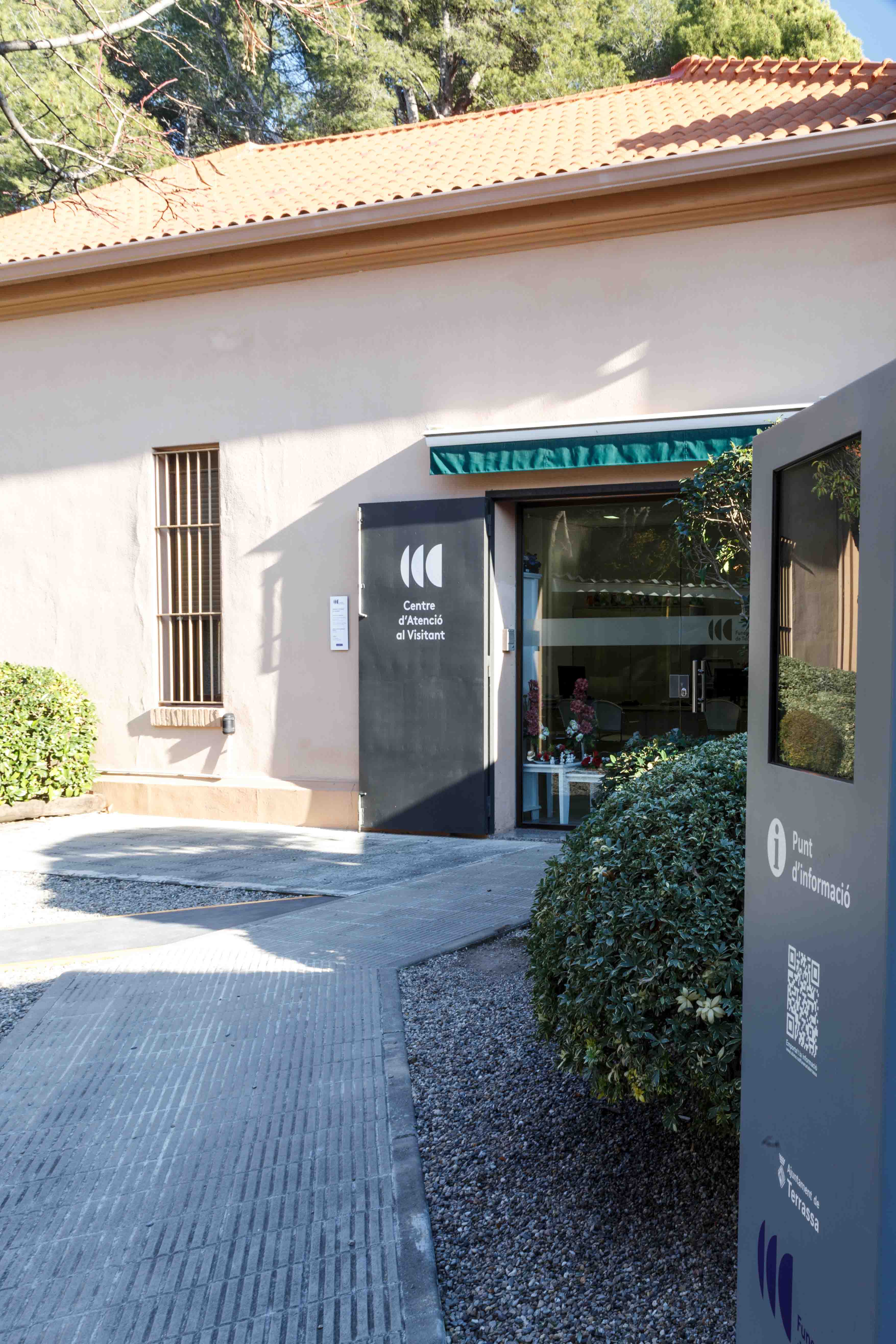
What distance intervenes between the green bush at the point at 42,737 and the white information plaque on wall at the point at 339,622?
282cm

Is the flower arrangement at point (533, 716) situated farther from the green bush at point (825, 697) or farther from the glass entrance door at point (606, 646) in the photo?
the green bush at point (825, 697)

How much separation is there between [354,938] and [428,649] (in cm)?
388

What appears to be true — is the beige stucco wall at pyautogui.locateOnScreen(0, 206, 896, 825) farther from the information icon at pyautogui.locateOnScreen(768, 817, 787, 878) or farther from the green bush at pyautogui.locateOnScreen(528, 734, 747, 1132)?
the information icon at pyautogui.locateOnScreen(768, 817, 787, 878)

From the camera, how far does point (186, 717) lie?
1030 centimetres

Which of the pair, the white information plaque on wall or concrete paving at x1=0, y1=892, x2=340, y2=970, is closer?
concrete paving at x1=0, y1=892, x2=340, y2=970

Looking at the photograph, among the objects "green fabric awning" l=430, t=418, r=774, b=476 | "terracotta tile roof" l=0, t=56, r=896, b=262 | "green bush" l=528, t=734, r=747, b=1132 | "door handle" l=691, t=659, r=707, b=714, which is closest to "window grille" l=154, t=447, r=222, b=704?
"terracotta tile roof" l=0, t=56, r=896, b=262

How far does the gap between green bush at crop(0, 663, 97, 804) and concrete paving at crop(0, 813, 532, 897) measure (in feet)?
1.13

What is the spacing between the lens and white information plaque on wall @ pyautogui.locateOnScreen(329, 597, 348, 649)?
955 centimetres

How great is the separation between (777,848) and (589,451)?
6.96 m

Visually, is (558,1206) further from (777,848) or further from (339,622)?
(339,622)

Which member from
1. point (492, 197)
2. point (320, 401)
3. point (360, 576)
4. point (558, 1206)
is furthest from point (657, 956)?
point (320, 401)

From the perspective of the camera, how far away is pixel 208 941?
5.54 m

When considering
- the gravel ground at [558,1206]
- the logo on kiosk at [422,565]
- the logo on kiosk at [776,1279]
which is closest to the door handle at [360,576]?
the logo on kiosk at [422,565]

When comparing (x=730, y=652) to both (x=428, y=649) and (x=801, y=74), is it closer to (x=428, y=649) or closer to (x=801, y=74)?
(x=428, y=649)
